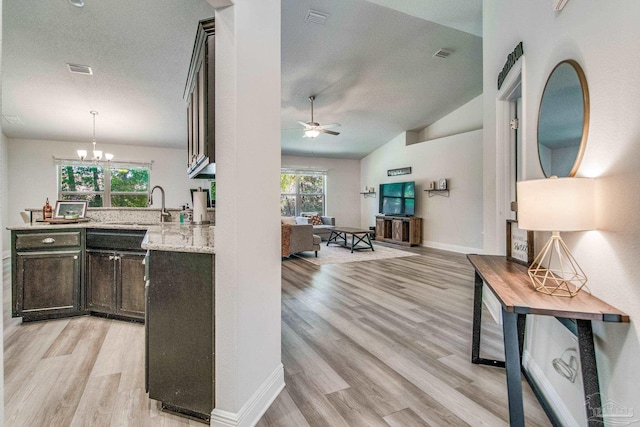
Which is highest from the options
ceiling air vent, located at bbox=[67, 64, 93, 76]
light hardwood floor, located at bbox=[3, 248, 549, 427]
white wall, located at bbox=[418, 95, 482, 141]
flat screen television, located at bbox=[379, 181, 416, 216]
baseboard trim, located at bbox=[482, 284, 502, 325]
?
white wall, located at bbox=[418, 95, 482, 141]

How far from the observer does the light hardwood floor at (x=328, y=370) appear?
5.61ft

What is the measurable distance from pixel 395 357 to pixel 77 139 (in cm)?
770

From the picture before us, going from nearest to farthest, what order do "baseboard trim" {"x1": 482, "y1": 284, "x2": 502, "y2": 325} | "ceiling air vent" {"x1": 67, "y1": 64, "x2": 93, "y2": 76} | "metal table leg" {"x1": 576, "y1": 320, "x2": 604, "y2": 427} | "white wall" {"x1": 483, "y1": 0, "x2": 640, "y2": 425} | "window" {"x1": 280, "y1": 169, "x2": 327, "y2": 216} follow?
"white wall" {"x1": 483, "y1": 0, "x2": 640, "y2": 425}
"metal table leg" {"x1": 576, "y1": 320, "x2": 604, "y2": 427}
"baseboard trim" {"x1": 482, "y1": 284, "x2": 502, "y2": 325}
"ceiling air vent" {"x1": 67, "y1": 64, "x2": 93, "y2": 76}
"window" {"x1": 280, "y1": 169, "x2": 327, "y2": 216}

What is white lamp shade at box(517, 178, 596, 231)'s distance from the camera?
132 cm

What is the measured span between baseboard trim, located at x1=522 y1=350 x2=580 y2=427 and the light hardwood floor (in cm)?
8

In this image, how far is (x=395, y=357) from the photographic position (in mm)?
2297

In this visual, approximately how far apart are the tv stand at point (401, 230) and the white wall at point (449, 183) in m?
0.23

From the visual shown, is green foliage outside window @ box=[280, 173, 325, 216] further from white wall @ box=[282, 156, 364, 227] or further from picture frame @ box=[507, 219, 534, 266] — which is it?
picture frame @ box=[507, 219, 534, 266]

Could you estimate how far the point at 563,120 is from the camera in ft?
5.40

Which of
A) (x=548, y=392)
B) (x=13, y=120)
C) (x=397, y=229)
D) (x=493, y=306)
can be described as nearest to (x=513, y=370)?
(x=548, y=392)

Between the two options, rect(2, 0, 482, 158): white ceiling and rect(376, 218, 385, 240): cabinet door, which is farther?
rect(376, 218, 385, 240): cabinet door

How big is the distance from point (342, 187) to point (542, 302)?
30.2ft

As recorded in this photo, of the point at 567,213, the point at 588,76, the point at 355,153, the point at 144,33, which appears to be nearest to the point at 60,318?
the point at 144,33

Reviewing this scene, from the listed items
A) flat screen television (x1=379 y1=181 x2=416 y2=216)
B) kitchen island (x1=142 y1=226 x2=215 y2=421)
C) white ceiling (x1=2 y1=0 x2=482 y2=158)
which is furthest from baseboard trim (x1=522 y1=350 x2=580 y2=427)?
flat screen television (x1=379 y1=181 x2=416 y2=216)
